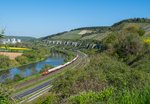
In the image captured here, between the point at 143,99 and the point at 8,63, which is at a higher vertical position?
the point at 143,99

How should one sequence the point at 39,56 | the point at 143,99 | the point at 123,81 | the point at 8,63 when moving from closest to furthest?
the point at 143,99 < the point at 123,81 < the point at 8,63 < the point at 39,56

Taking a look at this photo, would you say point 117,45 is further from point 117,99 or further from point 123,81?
point 117,99

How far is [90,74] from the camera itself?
102 ft

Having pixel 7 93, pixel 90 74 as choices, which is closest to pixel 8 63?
pixel 90 74

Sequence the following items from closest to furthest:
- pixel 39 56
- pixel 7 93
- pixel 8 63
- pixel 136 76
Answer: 1. pixel 7 93
2. pixel 136 76
3. pixel 8 63
4. pixel 39 56

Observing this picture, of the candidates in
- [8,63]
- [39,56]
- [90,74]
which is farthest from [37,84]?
[39,56]

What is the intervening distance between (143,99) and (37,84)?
2252 inches

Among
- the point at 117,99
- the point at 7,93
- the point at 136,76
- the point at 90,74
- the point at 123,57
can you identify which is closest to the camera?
the point at 117,99

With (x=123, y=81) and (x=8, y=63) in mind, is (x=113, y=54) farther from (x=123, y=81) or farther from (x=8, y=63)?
(x=8, y=63)

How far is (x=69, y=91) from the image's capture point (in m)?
26.8

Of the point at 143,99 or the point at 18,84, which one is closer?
the point at 143,99

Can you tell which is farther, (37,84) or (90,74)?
(37,84)

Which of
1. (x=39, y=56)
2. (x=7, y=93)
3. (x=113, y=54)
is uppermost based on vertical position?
(x=7, y=93)

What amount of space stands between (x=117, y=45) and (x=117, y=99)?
6312 cm
